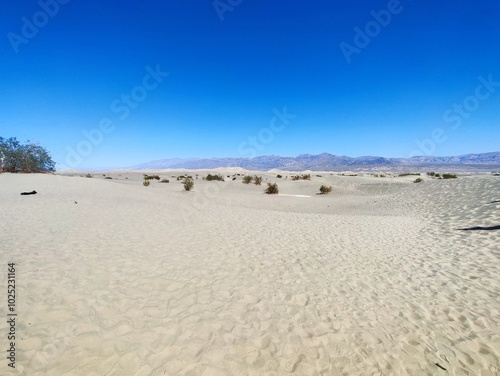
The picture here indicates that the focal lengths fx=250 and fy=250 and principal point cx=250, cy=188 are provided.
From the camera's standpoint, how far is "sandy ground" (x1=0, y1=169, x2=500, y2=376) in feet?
12.3

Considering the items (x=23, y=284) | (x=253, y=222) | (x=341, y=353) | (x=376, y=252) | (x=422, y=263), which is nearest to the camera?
(x=341, y=353)

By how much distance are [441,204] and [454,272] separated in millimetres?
12247

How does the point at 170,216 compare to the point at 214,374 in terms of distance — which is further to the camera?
the point at 170,216

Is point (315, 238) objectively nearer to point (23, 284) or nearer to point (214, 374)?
point (214, 374)

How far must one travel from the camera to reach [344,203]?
23094 millimetres

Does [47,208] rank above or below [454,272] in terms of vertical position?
above

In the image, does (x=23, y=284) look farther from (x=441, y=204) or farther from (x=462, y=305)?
(x=441, y=204)

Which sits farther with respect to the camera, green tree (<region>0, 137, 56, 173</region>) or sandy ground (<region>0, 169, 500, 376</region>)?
green tree (<region>0, 137, 56, 173</region>)

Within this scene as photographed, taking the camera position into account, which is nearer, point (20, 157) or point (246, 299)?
point (246, 299)

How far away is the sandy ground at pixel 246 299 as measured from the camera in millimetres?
3740

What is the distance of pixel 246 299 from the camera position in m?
5.45

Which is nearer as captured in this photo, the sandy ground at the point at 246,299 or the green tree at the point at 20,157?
the sandy ground at the point at 246,299

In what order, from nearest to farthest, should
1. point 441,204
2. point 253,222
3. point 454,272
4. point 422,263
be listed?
point 454,272 < point 422,263 < point 253,222 < point 441,204

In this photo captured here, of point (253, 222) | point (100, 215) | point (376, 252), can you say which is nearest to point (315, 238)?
point (376, 252)
